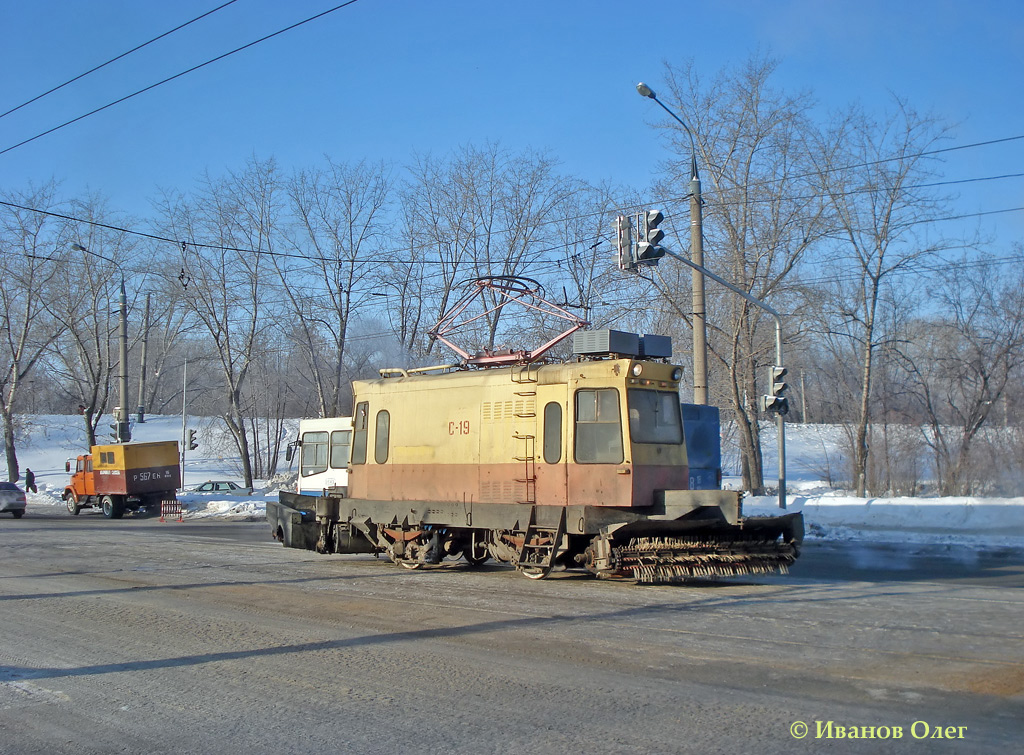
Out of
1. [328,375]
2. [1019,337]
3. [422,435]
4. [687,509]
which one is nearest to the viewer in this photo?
[687,509]

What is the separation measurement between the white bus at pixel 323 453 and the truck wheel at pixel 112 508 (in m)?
11.5

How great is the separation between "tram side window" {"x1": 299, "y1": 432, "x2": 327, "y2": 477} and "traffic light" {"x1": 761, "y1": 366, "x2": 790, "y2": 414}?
13.0 metres

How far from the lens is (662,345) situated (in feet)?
41.1

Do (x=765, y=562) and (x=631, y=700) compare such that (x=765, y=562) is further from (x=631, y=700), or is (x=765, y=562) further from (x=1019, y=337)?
(x=1019, y=337)

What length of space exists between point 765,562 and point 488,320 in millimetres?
24793

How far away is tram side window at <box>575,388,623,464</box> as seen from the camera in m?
11.5

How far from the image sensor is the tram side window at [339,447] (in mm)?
25141

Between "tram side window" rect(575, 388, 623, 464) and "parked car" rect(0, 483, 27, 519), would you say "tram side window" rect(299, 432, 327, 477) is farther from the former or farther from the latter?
"tram side window" rect(575, 388, 623, 464)

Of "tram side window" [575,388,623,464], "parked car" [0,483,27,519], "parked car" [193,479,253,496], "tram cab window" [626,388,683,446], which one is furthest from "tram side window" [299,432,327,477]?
"tram cab window" [626,388,683,446]

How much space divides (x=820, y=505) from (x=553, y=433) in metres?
15.2

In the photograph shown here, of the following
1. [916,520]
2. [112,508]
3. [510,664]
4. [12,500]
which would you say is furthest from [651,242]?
[12,500]

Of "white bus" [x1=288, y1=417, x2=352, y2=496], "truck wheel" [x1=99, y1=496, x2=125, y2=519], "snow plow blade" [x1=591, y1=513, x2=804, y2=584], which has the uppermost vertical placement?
"white bus" [x1=288, y1=417, x2=352, y2=496]

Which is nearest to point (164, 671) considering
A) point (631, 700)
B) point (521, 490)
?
point (631, 700)

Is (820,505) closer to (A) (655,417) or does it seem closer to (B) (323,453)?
(B) (323,453)
